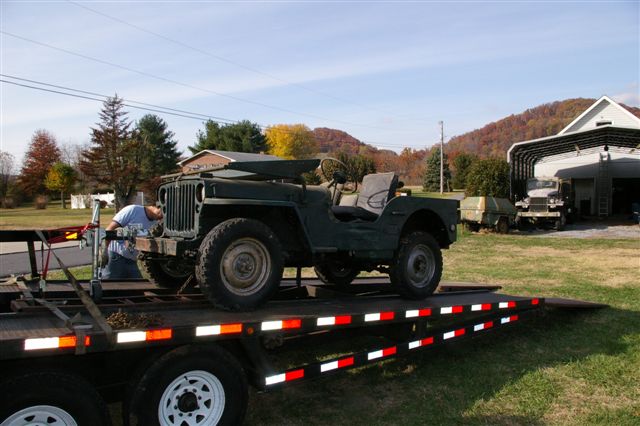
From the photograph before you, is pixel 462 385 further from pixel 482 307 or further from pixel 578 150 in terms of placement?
pixel 578 150

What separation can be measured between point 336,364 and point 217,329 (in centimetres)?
127

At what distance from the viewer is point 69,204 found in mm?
60250

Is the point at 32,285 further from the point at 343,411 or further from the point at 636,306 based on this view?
the point at 636,306

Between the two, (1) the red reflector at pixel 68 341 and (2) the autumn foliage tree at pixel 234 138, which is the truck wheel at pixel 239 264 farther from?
(2) the autumn foliage tree at pixel 234 138

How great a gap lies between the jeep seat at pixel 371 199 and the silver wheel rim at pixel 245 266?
1263 millimetres

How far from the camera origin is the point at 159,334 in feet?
11.8

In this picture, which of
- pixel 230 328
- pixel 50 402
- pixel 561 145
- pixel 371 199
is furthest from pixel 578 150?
pixel 50 402

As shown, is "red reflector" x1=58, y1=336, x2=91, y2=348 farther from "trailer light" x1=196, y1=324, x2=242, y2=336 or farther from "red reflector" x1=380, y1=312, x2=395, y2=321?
"red reflector" x1=380, y1=312, x2=395, y2=321

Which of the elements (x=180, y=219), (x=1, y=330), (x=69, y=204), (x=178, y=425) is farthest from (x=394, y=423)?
(x=69, y=204)

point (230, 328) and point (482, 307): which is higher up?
point (230, 328)

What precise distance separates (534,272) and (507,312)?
19.1ft

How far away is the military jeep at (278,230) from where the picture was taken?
435 centimetres

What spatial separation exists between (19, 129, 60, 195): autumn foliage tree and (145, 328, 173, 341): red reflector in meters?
60.3

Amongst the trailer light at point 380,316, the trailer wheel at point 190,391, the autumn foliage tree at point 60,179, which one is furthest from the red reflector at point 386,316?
the autumn foliage tree at point 60,179
